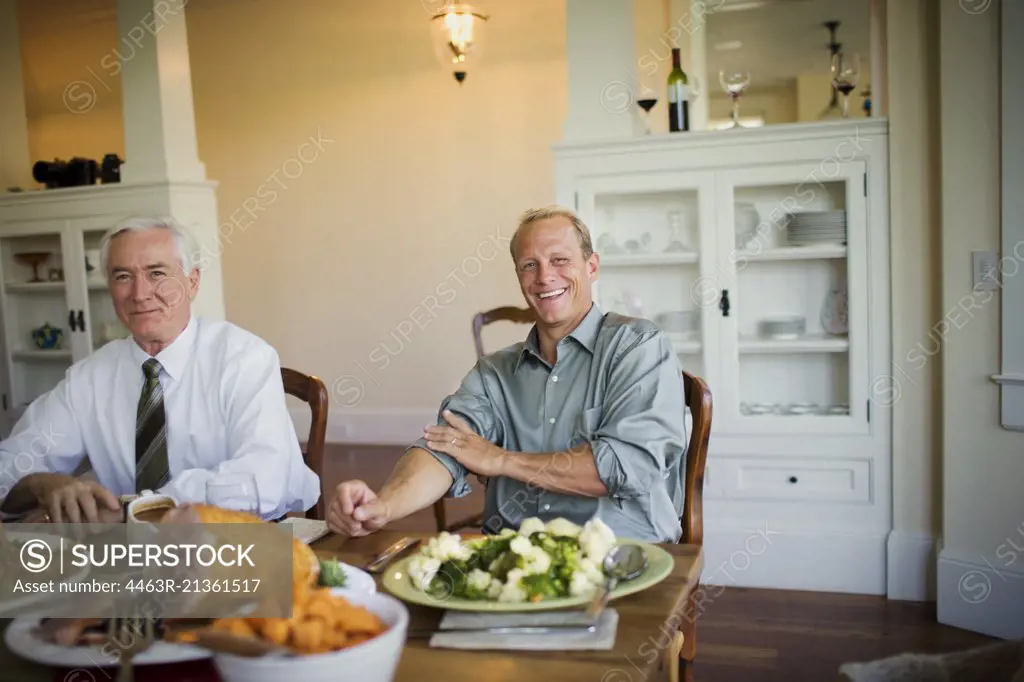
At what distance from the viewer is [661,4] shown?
5500 mm

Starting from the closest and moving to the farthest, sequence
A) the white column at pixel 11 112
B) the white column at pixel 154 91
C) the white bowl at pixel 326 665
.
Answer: the white bowl at pixel 326 665
the white column at pixel 154 91
the white column at pixel 11 112

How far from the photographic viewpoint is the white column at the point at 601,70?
3.57m

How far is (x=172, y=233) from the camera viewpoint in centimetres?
204

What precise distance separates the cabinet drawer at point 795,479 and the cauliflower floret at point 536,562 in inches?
96.3

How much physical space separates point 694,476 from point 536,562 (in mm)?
727

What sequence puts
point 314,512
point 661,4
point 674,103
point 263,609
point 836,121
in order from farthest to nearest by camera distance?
point 661,4, point 674,103, point 836,121, point 314,512, point 263,609

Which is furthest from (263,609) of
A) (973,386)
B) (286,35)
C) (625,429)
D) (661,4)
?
(286,35)

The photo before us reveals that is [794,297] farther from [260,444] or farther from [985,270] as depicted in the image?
[260,444]

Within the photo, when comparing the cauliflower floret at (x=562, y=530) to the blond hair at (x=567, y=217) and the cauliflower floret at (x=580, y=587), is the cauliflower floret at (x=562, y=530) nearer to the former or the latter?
the cauliflower floret at (x=580, y=587)

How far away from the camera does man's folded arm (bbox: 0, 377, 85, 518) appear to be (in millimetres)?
1942

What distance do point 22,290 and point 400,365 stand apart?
2371 mm

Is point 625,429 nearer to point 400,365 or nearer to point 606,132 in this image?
point 606,132

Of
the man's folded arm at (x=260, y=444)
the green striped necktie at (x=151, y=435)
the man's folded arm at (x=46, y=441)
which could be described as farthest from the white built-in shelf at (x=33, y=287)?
the man's folded arm at (x=260, y=444)

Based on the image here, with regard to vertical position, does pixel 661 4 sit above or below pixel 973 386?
above
